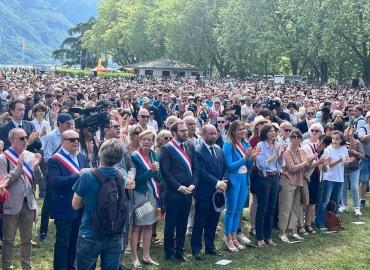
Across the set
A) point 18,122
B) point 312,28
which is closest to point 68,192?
point 18,122

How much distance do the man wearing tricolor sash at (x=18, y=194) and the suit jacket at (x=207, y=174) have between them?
7.47ft

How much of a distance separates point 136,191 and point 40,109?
3.39 metres

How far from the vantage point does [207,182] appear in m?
7.69

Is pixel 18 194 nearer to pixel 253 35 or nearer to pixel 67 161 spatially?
pixel 67 161


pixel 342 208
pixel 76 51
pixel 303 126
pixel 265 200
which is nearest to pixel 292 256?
pixel 265 200

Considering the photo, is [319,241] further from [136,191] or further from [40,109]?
[40,109]

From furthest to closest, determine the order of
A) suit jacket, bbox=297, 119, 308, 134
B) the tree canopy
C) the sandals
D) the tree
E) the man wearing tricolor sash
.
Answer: the tree
the tree canopy
suit jacket, bbox=297, 119, 308, 134
the sandals
the man wearing tricolor sash

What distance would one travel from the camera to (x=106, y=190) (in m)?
5.07

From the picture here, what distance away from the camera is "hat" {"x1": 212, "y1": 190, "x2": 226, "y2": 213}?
25.6 ft

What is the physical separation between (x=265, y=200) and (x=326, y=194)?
1855mm

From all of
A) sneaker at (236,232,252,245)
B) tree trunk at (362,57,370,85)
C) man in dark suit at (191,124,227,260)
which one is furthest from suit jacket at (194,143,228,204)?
tree trunk at (362,57,370,85)

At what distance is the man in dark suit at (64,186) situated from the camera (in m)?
6.25

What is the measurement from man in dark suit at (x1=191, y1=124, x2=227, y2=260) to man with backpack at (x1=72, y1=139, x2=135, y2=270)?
2587 millimetres

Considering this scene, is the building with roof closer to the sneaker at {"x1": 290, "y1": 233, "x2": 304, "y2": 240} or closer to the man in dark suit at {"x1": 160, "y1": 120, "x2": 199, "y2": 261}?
the sneaker at {"x1": 290, "y1": 233, "x2": 304, "y2": 240}
